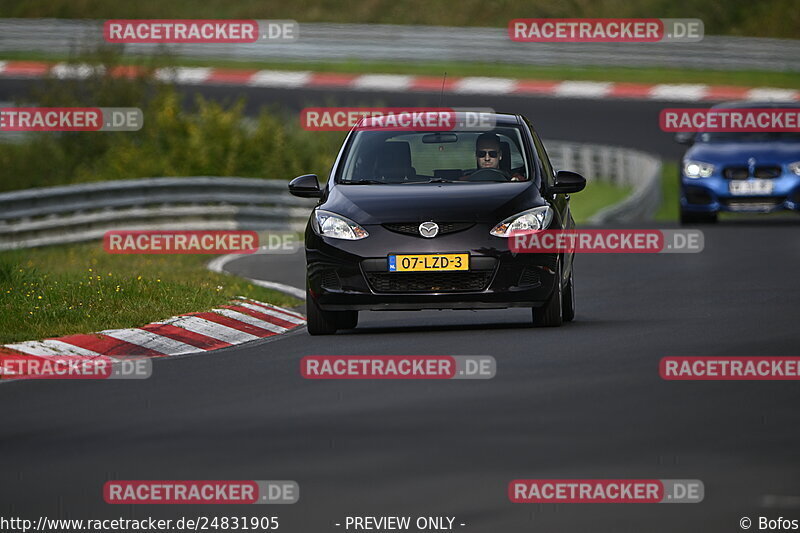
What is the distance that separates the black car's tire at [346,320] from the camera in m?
13.5

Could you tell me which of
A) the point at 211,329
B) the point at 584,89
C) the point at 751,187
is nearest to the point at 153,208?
the point at 751,187

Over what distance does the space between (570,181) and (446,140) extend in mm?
947

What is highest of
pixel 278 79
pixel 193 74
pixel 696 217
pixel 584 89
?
pixel 193 74

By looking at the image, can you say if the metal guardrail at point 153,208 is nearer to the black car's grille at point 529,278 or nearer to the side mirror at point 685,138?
the side mirror at point 685,138

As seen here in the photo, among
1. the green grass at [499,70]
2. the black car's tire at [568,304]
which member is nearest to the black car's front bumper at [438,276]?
the black car's tire at [568,304]

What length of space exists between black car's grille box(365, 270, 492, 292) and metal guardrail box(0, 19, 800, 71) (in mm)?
33116

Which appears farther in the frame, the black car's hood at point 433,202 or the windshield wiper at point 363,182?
the windshield wiper at point 363,182

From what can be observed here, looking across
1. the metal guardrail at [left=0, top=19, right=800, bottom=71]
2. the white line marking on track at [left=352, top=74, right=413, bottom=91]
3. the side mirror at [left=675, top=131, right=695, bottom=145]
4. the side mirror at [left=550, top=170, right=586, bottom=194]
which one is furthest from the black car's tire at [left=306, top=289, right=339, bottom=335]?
A: the metal guardrail at [left=0, top=19, right=800, bottom=71]

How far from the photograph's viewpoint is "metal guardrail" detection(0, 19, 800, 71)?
4506cm

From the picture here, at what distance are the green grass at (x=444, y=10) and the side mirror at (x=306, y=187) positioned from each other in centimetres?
3843

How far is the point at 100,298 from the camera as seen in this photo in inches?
557

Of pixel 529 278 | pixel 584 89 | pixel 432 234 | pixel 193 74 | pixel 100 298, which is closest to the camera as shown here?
pixel 432 234

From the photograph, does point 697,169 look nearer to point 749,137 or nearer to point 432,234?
point 749,137

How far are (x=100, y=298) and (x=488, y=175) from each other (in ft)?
10.3
